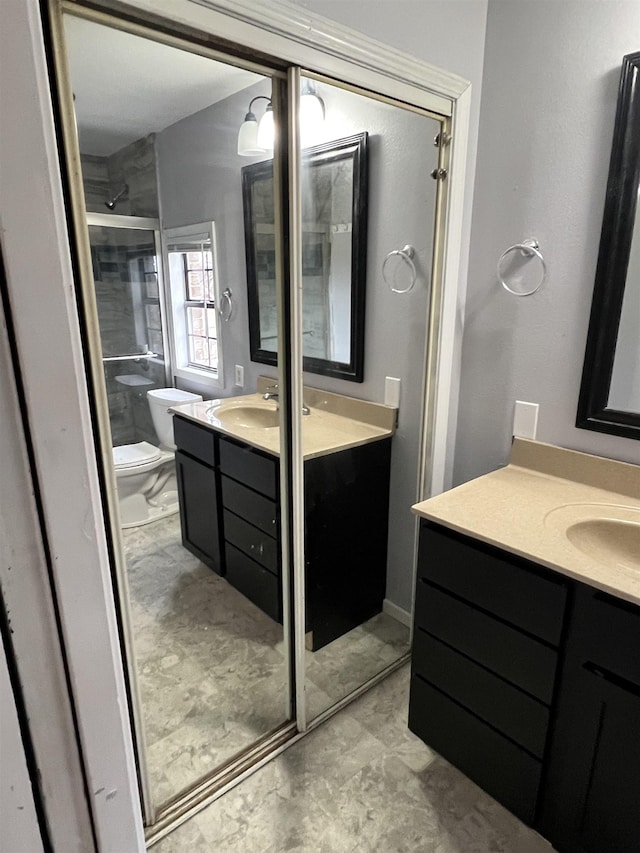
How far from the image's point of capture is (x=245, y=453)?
1859 mm

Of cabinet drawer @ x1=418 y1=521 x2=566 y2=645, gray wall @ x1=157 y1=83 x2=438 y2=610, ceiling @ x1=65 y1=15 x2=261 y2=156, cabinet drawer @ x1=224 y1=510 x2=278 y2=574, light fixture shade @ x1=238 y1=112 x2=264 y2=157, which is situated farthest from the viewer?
cabinet drawer @ x1=224 y1=510 x2=278 y2=574

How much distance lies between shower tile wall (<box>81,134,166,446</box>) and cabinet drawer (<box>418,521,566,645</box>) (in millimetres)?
914

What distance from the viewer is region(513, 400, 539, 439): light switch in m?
1.70

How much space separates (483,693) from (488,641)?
0.17 m

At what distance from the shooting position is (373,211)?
6.15 ft

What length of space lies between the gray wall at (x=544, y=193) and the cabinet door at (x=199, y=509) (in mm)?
1080

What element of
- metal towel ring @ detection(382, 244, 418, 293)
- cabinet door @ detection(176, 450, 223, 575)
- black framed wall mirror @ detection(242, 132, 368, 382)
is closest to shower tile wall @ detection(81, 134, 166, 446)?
cabinet door @ detection(176, 450, 223, 575)


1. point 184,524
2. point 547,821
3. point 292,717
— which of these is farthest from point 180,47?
point 547,821

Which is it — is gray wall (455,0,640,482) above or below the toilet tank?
above

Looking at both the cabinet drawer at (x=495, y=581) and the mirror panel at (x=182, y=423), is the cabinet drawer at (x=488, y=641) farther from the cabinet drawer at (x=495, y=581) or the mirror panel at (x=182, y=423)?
the mirror panel at (x=182, y=423)

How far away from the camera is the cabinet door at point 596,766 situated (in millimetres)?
1119

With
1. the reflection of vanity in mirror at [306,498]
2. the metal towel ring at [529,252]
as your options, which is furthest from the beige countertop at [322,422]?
the metal towel ring at [529,252]

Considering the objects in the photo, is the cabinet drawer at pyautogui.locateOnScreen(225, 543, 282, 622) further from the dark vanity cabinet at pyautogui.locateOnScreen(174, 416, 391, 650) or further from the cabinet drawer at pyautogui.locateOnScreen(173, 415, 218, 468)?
the cabinet drawer at pyautogui.locateOnScreen(173, 415, 218, 468)

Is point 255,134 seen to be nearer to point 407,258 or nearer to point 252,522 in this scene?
point 407,258
